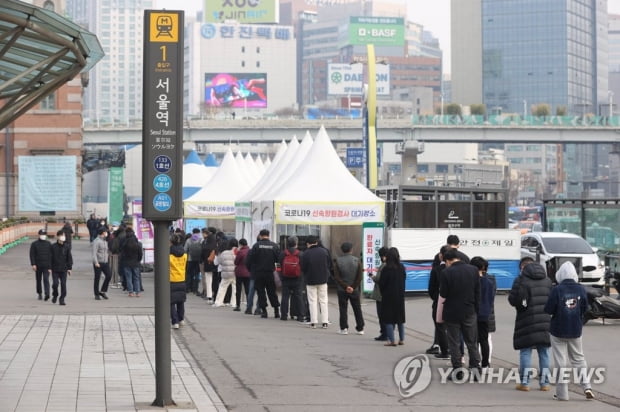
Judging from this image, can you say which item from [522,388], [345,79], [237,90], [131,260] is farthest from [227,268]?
[345,79]

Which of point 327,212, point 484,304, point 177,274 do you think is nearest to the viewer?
point 484,304

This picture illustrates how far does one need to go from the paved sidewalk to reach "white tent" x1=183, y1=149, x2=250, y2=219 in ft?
43.2

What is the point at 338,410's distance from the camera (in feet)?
38.4

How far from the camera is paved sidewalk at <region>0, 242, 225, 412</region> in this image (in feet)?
38.8

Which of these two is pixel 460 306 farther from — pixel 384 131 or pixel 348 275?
pixel 384 131

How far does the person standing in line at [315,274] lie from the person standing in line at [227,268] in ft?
11.7

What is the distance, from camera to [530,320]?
13023 mm

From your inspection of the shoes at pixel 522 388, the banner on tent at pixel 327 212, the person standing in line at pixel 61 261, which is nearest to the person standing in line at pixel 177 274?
the person standing in line at pixel 61 261

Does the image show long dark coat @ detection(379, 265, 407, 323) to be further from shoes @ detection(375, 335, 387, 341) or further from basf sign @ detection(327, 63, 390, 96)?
basf sign @ detection(327, 63, 390, 96)

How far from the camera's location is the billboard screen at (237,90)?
543ft

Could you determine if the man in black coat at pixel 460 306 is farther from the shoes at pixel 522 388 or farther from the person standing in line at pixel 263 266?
the person standing in line at pixel 263 266

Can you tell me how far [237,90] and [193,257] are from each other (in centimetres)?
14198

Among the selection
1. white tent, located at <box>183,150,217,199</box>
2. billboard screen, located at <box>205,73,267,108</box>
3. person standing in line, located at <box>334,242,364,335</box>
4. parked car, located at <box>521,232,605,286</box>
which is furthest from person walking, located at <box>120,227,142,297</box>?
billboard screen, located at <box>205,73,267,108</box>

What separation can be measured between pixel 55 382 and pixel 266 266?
9462mm
